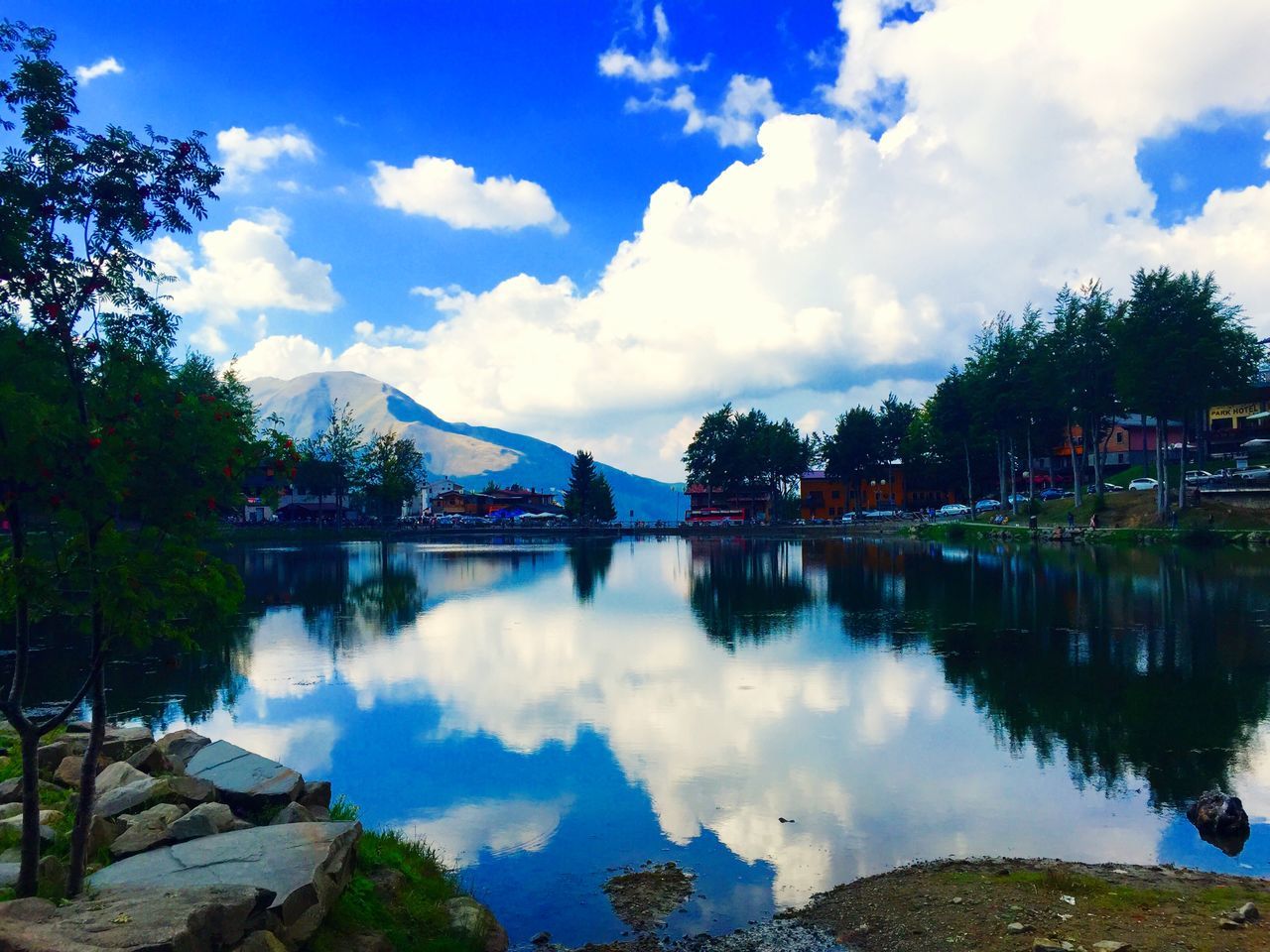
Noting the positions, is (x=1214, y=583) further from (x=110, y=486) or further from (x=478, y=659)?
(x=110, y=486)

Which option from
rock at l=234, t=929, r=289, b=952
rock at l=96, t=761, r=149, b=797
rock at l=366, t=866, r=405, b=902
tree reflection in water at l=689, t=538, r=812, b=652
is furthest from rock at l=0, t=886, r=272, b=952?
tree reflection in water at l=689, t=538, r=812, b=652

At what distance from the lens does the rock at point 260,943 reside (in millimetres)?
8688

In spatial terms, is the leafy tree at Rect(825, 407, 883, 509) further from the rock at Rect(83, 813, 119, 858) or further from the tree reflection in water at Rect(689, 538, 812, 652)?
the rock at Rect(83, 813, 119, 858)

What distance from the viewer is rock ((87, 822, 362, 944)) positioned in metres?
9.77

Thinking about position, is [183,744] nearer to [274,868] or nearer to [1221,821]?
[274,868]

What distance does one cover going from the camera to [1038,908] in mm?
11648

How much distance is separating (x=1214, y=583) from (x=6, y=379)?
60.0m

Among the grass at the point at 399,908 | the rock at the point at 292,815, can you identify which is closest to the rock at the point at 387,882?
the grass at the point at 399,908

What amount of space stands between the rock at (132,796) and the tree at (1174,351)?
8953 cm

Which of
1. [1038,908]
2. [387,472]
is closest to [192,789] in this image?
[1038,908]

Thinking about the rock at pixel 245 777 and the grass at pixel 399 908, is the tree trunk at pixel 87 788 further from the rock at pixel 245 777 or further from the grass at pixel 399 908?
the rock at pixel 245 777

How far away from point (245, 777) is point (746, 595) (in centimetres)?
4536

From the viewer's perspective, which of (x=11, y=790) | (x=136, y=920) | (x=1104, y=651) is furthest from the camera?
(x=1104, y=651)

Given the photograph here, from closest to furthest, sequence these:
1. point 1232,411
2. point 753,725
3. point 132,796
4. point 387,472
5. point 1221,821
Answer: point 132,796, point 1221,821, point 753,725, point 1232,411, point 387,472
